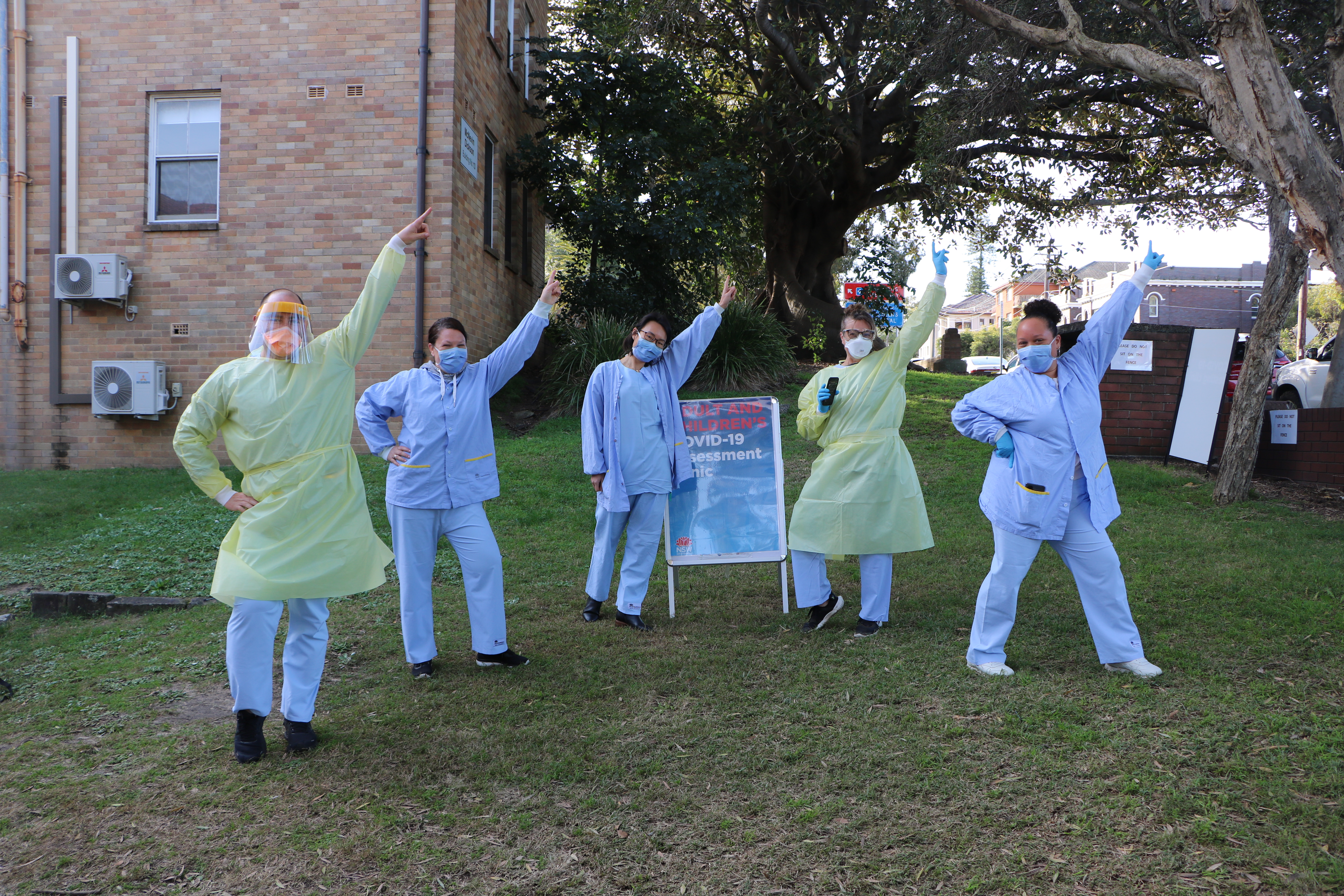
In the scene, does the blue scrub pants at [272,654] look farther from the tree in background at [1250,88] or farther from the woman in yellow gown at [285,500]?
the tree in background at [1250,88]

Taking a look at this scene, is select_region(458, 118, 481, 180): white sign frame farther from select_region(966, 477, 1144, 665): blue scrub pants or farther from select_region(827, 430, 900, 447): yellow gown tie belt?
select_region(966, 477, 1144, 665): blue scrub pants

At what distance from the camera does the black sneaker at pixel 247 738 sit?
3.84m

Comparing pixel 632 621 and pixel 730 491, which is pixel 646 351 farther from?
pixel 632 621

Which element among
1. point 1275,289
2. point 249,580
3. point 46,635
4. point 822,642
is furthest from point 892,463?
point 1275,289

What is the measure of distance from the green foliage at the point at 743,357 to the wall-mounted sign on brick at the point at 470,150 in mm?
3964

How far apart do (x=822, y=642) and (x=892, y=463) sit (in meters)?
1.14

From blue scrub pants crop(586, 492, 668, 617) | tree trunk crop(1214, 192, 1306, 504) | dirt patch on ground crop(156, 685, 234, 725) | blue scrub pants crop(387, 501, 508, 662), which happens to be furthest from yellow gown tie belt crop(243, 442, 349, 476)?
tree trunk crop(1214, 192, 1306, 504)

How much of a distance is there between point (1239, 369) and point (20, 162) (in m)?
17.8

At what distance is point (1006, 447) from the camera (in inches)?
185

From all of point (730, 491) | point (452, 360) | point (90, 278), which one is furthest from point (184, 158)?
point (730, 491)

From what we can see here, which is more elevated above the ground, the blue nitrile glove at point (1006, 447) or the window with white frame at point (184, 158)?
the window with white frame at point (184, 158)

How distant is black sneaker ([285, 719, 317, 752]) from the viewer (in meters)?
3.96

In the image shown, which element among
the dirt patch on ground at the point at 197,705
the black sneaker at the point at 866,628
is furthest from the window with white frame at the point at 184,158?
the black sneaker at the point at 866,628

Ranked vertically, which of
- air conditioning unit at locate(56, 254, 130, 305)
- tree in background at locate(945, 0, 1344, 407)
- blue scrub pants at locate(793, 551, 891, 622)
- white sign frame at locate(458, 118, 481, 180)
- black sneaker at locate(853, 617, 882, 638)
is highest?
white sign frame at locate(458, 118, 481, 180)
